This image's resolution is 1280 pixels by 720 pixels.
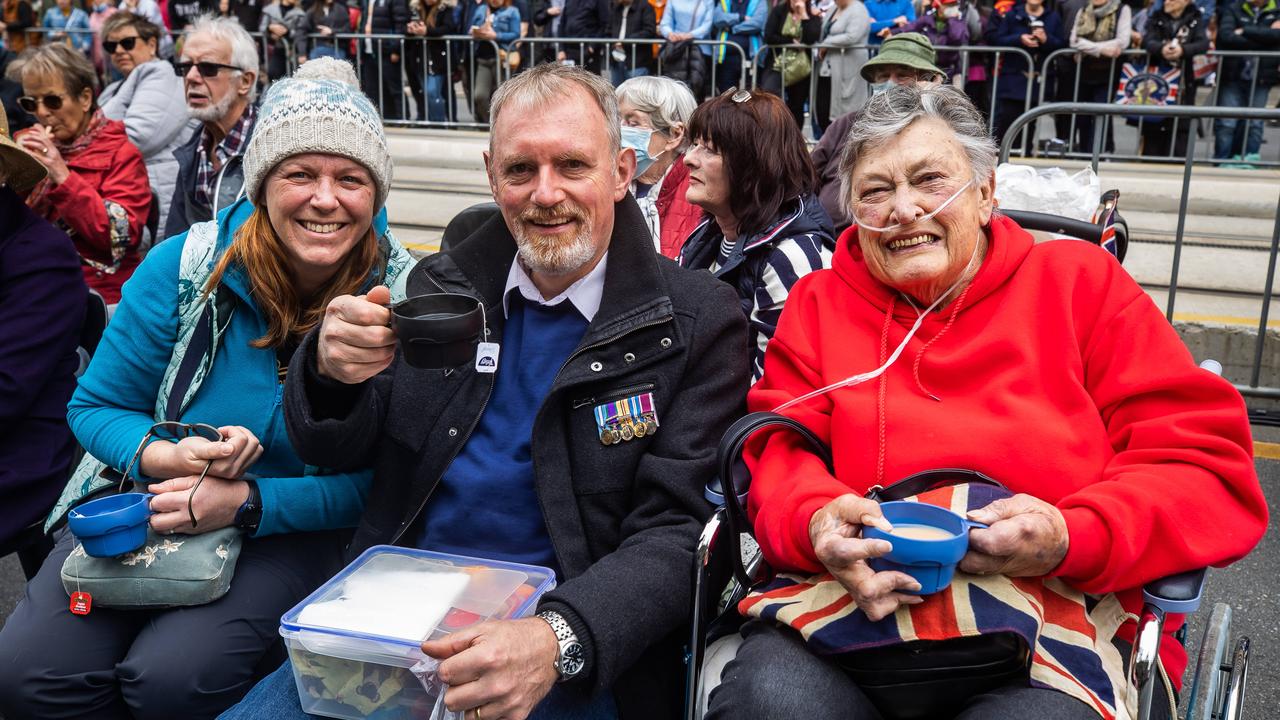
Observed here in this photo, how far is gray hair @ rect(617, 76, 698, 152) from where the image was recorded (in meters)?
6.10

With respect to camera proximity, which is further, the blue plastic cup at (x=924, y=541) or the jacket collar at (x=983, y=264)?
the jacket collar at (x=983, y=264)

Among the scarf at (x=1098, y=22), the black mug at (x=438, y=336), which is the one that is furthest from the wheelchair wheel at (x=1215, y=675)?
the scarf at (x=1098, y=22)

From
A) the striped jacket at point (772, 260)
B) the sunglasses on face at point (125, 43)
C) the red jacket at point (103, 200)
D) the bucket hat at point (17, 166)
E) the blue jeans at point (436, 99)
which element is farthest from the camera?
the blue jeans at point (436, 99)

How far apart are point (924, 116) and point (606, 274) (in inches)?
33.6

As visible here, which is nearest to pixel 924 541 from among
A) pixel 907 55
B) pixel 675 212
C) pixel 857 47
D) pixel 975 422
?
pixel 975 422

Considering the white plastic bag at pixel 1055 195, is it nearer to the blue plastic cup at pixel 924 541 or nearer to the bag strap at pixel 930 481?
the bag strap at pixel 930 481

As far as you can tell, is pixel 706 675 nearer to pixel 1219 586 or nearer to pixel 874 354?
pixel 874 354

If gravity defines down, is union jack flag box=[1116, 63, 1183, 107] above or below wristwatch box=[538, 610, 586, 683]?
above

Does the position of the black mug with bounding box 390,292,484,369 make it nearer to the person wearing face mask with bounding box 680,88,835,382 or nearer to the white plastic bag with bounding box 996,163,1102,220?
the person wearing face mask with bounding box 680,88,835,382

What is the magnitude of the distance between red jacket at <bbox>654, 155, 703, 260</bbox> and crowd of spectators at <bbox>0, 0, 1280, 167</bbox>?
14.4 ft

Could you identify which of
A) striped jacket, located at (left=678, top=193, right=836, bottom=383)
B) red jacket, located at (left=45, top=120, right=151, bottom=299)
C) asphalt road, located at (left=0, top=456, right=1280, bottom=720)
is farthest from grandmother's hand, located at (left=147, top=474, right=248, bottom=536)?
red jacket, located at (left=45, top=120, right=151, bottom=299)

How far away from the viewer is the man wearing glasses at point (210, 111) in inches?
220

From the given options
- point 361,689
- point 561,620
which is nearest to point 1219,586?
point 561,620

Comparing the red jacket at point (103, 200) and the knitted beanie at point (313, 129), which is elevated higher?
the knitted beanie at point (313, 129)
